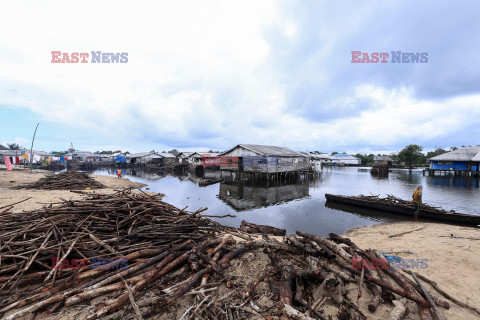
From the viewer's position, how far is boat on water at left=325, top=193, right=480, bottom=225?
1207 cm

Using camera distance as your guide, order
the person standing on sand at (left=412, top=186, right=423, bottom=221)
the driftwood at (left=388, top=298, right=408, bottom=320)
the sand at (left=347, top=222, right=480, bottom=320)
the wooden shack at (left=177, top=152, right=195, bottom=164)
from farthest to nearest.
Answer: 1. the wooden shack at (left=177, top=152, right=195, bottom=164)
2. the person standing on sand at (left=412, top=186, right=423, bottom=221)
3. the sand at (left=347, top=222, right=480, bottom=320)
4. the driftwood at (left=388, top=298, right=408, bottom=320)

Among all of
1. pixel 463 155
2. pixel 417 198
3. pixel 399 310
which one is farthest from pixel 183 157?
pixel 463 155

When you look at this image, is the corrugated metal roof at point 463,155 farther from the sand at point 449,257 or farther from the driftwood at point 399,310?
the driftwood at point 399,310

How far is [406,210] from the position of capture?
1430cm

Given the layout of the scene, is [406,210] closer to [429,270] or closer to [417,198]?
[417,198]

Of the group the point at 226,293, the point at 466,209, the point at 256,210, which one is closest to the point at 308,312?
the point at 226,293

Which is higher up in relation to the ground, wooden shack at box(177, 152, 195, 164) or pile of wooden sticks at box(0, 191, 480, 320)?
wooden shack at box(177, 152, 195, 164)

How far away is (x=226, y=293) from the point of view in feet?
11.9

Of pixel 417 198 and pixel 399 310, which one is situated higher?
pixel 417 198

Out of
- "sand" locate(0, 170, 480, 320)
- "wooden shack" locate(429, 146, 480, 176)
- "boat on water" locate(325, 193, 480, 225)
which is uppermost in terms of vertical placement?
"wooden shack" locate(429, 146, 480, 176)

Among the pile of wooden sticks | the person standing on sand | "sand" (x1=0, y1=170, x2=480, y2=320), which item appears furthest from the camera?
the person standing on sand

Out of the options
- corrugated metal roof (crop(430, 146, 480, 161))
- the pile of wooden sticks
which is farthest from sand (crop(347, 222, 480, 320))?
corrugated metal roof (crop(430, 146, 480, 161))

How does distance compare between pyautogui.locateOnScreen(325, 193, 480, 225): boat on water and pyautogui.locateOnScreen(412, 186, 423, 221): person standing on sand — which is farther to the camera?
pyautogui.locateOnScreen(412, 186, 423, 221): person standing on sand

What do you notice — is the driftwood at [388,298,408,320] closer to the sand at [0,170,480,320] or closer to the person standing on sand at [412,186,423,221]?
the sand at [0,170,480,320]
